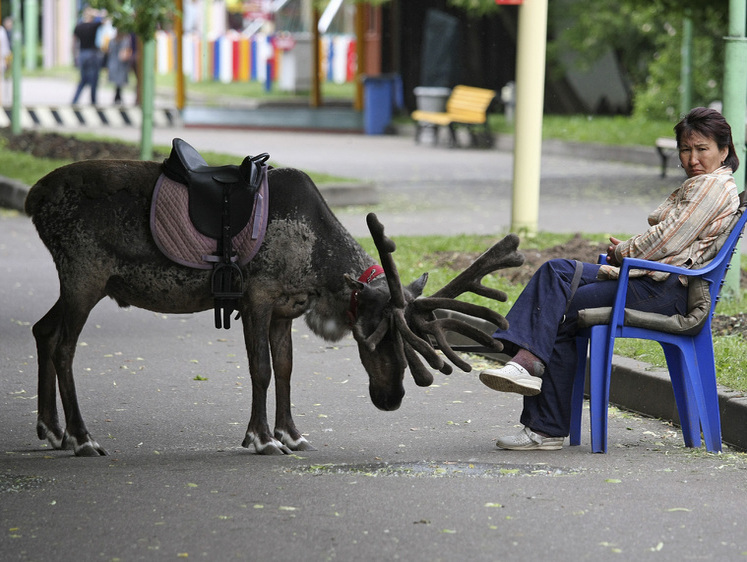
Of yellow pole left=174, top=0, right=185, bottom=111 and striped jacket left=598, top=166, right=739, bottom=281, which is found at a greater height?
yellow pole left=174, top=0, right=185, bottom=111

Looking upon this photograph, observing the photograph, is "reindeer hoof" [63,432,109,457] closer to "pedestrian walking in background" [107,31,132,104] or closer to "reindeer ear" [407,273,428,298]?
"reindeer ear" [407,273,428,298]

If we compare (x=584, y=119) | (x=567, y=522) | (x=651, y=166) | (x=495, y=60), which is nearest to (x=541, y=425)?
(x=567, y=522)

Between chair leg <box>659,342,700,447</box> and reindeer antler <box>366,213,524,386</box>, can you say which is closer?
reindeer antler <box>366,213,524,386</box>

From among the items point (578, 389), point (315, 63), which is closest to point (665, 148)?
point (578, 389)

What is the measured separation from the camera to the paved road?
4367 mm

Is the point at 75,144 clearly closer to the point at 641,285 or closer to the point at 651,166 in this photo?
the point at 651,166

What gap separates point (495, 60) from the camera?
3216 centimetres

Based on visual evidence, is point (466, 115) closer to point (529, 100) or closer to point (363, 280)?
point (529, 100)

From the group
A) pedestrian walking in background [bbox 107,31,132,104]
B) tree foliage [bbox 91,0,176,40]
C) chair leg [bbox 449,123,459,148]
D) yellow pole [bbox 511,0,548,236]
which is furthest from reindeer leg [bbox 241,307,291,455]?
pedestrian walking in background [bbox 107,31,132,104]

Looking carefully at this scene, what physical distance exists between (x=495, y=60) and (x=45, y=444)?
27301 millimetres

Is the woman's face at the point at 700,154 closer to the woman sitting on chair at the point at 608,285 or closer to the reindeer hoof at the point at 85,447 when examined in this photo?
the woman sitting on chair at the point at 608,285

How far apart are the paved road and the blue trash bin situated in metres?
20.4

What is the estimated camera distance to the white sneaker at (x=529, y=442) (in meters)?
5.86

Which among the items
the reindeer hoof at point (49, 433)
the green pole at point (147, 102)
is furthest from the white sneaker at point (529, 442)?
the green pole at point (147, 102)
